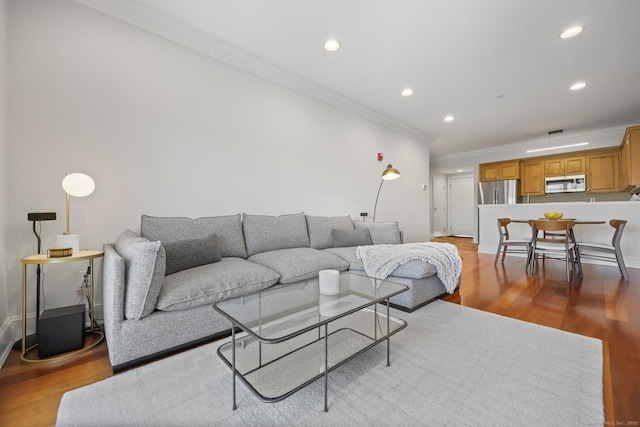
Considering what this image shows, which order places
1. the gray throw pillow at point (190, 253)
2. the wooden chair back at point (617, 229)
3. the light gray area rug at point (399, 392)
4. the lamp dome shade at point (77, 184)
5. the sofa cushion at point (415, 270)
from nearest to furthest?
the light gray area rug at point (399, 392) < the lamp dome shade at point (77, 184) < the gray throw pillow at point (190, 253) < the sofa cushion at point (415, 270) < the wooden chair back at point (617, 229)

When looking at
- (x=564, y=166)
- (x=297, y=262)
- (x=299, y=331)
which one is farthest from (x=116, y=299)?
(x=564, y=166)

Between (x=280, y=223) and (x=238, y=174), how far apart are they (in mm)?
726

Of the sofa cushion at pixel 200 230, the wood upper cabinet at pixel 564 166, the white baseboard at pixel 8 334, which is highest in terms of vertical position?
the wood upper cabinet at pixel 564 166

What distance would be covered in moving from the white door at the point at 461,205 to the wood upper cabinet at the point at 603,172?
2.89 meters

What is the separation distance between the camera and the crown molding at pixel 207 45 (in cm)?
225

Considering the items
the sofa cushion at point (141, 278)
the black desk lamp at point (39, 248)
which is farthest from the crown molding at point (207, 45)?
the sofa cushion at point (141, 278)

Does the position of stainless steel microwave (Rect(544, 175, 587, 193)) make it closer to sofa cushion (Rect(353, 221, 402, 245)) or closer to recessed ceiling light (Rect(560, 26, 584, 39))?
recessed ceiling light (Rect(560, 26, 584, 39))

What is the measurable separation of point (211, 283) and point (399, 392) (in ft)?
4.29

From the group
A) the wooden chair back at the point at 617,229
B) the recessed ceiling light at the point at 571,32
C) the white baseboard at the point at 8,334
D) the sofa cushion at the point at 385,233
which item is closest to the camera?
the white baseboard at the point at 8,334

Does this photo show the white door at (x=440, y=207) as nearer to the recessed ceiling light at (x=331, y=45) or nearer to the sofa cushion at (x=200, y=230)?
the recessed ceiling light at (x=331, y=45)

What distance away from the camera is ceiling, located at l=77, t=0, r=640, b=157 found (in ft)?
7.48

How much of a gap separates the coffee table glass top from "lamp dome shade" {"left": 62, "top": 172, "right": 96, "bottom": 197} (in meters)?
1.43

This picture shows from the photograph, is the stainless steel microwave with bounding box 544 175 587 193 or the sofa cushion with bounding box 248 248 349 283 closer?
the sofa cushion with bounding box 248 248 349 283

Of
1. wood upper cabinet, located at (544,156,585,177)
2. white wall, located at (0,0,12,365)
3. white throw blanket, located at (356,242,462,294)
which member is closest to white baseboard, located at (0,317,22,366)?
white wall, located at (0,0,12,365)
